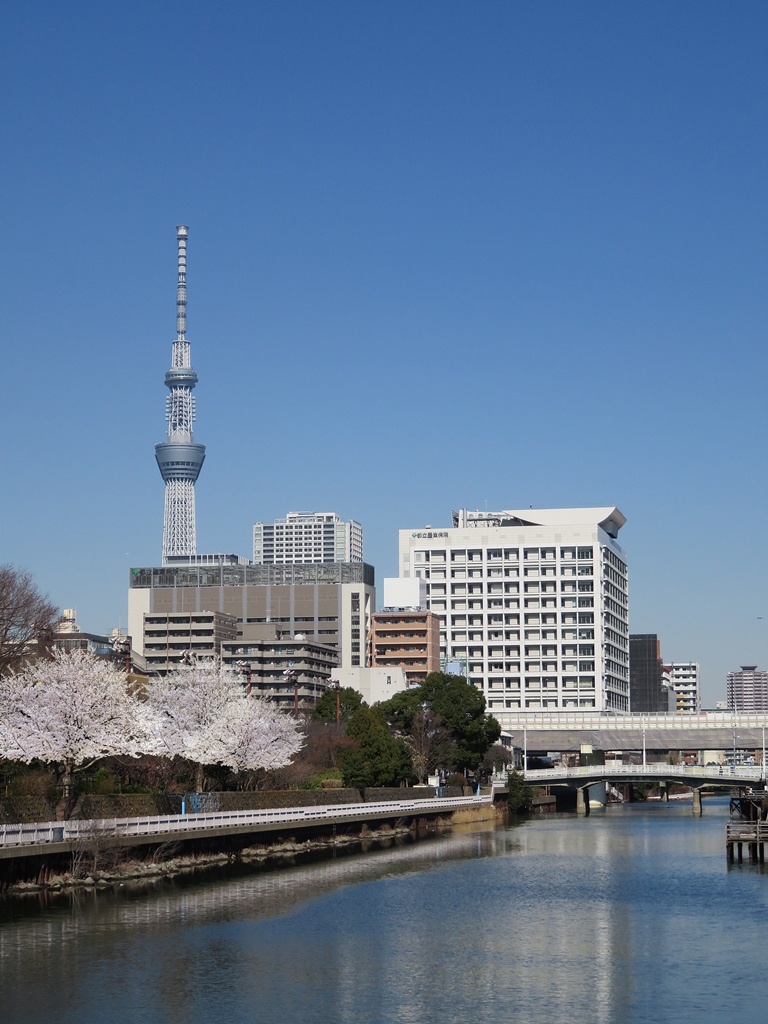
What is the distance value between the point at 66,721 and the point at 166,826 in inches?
261

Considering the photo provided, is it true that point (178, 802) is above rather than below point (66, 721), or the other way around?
below

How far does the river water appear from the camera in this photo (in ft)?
105

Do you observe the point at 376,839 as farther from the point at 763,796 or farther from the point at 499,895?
the point at 499,895

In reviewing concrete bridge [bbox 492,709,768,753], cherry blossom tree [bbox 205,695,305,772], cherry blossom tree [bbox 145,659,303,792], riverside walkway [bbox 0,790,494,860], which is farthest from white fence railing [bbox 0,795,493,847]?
concrete bridge [bbox 492,709,768,753]

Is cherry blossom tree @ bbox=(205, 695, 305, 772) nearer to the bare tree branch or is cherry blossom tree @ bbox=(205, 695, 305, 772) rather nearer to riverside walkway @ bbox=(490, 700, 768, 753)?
the bare tree branch

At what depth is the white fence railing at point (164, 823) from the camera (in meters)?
51.1

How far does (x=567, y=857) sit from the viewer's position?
2975 inches

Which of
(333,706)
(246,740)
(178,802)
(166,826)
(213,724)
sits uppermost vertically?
(333,706)

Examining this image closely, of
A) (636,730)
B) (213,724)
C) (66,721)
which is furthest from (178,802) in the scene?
(636,730)

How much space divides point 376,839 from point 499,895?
36.8m

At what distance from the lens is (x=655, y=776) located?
136125mm

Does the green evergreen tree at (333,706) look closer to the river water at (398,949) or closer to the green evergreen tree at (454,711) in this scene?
the green evergreen tree at (454,711)

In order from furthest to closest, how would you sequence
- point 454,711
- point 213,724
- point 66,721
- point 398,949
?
point 454,711
point 213,724
point 66,721
point 398,949

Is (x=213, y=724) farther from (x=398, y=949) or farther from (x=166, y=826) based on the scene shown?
(x=398, y=949)
